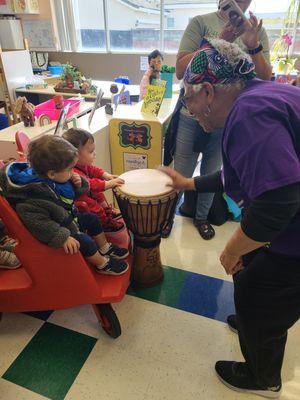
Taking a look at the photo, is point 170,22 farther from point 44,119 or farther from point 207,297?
point 207,297

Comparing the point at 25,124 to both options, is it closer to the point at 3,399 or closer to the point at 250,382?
the point at 3,399

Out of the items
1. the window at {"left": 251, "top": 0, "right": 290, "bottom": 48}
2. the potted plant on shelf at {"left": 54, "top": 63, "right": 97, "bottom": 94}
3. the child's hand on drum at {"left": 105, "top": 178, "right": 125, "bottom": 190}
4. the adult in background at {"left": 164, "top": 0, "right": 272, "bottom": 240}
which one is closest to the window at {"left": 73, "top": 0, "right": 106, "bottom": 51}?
the potted plant on shelf at {"left": 54, "top": 63, "right": 97, "bottom": 94}

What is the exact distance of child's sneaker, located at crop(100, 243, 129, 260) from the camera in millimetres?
1416

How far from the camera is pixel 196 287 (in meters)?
1.62

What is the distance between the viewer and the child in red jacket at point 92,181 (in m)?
1.42

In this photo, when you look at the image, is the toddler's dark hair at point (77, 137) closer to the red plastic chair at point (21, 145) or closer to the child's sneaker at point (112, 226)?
the red plastic chair at point (21, 145)

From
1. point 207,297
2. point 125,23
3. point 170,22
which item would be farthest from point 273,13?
point 207,297

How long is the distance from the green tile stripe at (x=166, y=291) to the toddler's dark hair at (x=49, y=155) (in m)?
0.83

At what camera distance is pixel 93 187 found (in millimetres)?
1457

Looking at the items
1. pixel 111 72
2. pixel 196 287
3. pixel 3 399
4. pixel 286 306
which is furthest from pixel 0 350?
pixel 111 72

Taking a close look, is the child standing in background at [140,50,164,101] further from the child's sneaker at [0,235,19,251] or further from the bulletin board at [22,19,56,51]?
the bulletin board at [22,19,56,51]

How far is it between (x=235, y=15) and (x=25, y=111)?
55.0 inches

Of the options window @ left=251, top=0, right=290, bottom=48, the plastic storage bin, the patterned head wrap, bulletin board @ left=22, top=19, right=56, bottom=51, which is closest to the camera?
the patterned head wrap

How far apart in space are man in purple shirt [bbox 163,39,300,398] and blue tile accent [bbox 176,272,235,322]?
334 millimetres
